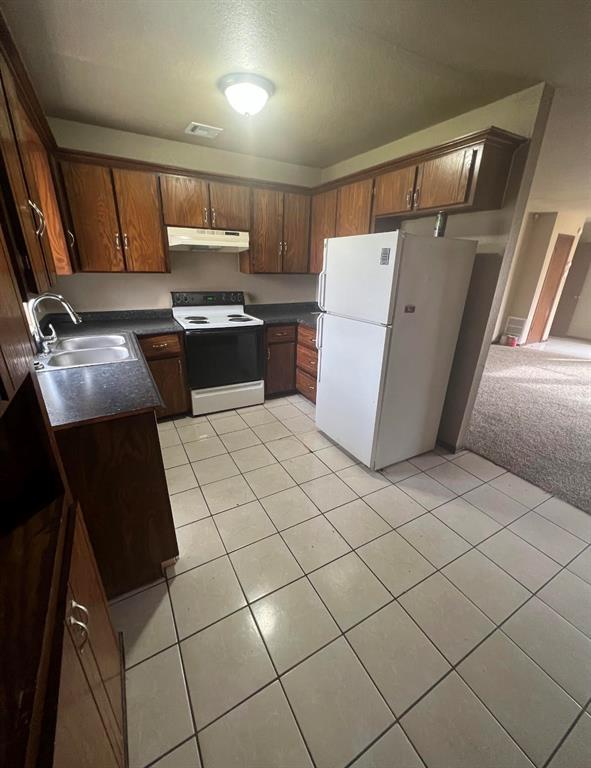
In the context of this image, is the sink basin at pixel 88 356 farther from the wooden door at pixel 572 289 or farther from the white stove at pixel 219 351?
the wooden door at pixel 572 289

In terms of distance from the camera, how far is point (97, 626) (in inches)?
36.1

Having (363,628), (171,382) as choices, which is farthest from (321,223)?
(363,628)

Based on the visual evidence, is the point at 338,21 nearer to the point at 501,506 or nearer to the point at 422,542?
the point at 422,542

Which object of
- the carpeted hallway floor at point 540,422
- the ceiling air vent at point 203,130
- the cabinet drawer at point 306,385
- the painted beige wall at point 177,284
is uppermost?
the ceiling air vent at point 203,130

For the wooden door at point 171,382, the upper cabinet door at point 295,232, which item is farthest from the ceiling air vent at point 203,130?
the wooden door at point 171,382

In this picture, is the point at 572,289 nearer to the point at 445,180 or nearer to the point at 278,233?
the point at 445,180

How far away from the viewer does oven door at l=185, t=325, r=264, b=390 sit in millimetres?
3004

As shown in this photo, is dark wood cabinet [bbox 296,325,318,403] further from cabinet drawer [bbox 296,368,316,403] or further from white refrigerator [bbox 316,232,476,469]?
white refrigerator [bbox 316,232,476,469]

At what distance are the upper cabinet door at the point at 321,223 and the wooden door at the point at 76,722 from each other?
11.1 feet

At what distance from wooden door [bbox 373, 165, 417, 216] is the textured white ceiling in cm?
36

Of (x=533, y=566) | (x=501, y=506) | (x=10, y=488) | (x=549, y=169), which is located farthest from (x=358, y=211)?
(x=10, y=488)

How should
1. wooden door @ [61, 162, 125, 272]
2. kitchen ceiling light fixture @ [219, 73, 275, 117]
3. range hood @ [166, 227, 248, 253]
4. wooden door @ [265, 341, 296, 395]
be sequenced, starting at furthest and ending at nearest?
1. wooden door @ [265, 341, 296, 395]
2. range hood @ [166, 227, 248, 253]
3. wooden door @ [61, 162, 125, 272]
4. kitchen ceiling light fixture @ [219, 73, 275, 117]

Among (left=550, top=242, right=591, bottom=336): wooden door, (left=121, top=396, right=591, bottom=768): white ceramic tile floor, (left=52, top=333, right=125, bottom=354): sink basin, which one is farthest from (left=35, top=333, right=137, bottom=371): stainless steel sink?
(left=550, top=242, right=591, bottom=336): wooden door

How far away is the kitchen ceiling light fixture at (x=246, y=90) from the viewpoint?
1.91 meters
